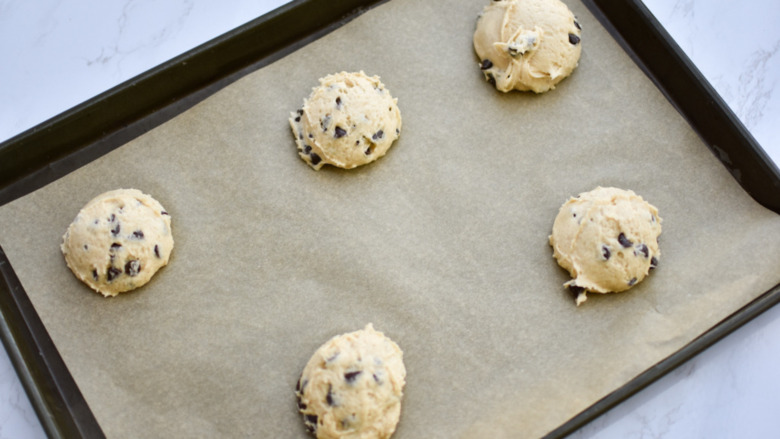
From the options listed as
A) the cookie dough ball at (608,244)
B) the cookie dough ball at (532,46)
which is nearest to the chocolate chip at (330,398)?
the cookie dough ball at (608,244)

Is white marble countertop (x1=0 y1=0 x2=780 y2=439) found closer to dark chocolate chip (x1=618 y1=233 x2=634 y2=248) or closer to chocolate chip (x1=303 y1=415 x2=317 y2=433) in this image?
dark chocolate chip (x1=618 y1=233 x2=634 y2=248)

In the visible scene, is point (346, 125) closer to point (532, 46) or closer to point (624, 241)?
point (532, 46)

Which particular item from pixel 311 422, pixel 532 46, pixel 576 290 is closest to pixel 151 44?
pixel 532 46

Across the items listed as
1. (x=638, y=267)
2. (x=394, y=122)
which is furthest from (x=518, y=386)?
(x=394, y=122)

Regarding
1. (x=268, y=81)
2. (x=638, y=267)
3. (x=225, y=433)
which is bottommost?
(x=225, y=433)

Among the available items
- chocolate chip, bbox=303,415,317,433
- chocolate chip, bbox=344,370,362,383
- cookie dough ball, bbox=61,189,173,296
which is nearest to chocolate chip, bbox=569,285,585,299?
chocolate chip, bbox=344,370,362,383

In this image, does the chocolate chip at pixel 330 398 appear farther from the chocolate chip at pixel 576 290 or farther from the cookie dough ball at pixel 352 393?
the chocolate chip at pixel 576 290

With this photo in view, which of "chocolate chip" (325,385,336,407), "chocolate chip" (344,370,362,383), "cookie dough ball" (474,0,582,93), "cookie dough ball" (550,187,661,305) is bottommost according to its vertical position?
"chocolate chip" (325,385,336,407)

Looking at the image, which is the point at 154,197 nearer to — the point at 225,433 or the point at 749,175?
the point at 225,433
